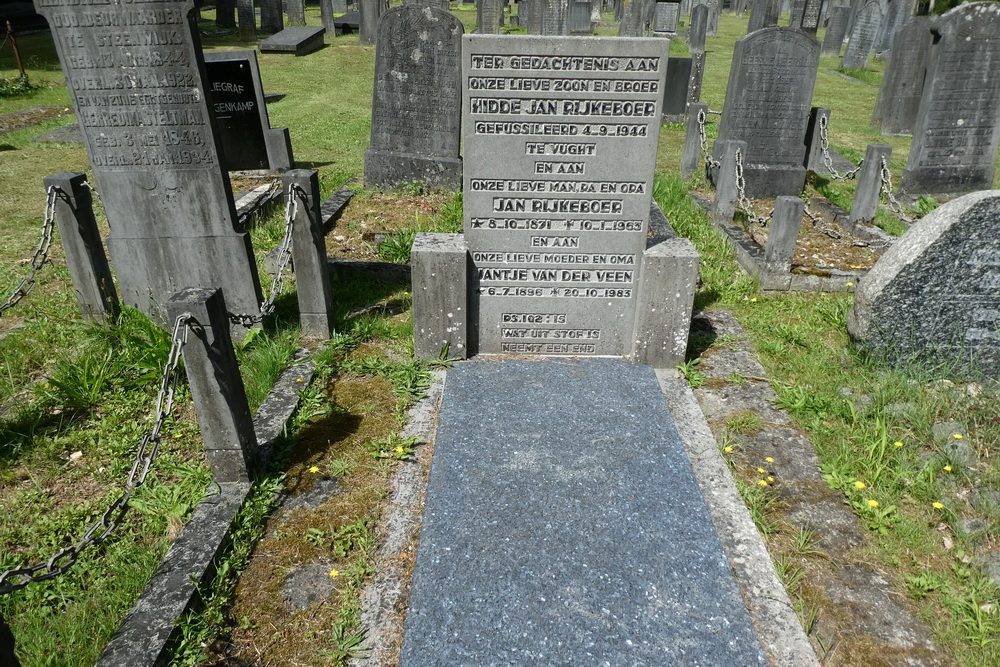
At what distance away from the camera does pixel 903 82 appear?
12.0 meters

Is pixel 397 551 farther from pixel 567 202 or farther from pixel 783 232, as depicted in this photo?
pixel 783 232

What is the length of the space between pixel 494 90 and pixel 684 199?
5000 millimetres

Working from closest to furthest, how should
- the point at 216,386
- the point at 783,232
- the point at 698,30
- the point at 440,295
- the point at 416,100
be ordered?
the point at 216,386 → the point at 440,295 → the point at 783,232 → the point at 416,100 → the point at 698,30

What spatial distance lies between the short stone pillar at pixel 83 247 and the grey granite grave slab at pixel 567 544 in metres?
2.89

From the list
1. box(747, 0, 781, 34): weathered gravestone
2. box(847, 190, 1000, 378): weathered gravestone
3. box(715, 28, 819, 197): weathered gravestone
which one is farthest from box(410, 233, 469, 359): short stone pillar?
box(747, 0, 781, 34): weathered gravestone

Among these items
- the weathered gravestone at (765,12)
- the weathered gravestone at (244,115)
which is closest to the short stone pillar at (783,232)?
the weathered gravestone at (244,115)

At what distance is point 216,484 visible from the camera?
3.21 m

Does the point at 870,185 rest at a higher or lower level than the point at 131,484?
lower

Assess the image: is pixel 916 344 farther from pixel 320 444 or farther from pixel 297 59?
pixel 297 59

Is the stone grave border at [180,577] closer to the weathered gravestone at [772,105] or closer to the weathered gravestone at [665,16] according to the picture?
the weathered gravestone at [772,105]

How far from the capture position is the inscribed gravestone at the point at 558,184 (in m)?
3.76

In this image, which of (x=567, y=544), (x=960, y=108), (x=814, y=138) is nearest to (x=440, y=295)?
(x=567, y=544)

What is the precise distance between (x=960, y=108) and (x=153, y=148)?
9130 mm

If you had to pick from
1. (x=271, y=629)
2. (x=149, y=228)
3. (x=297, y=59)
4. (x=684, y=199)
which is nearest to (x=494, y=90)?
(x=149, y=228)
